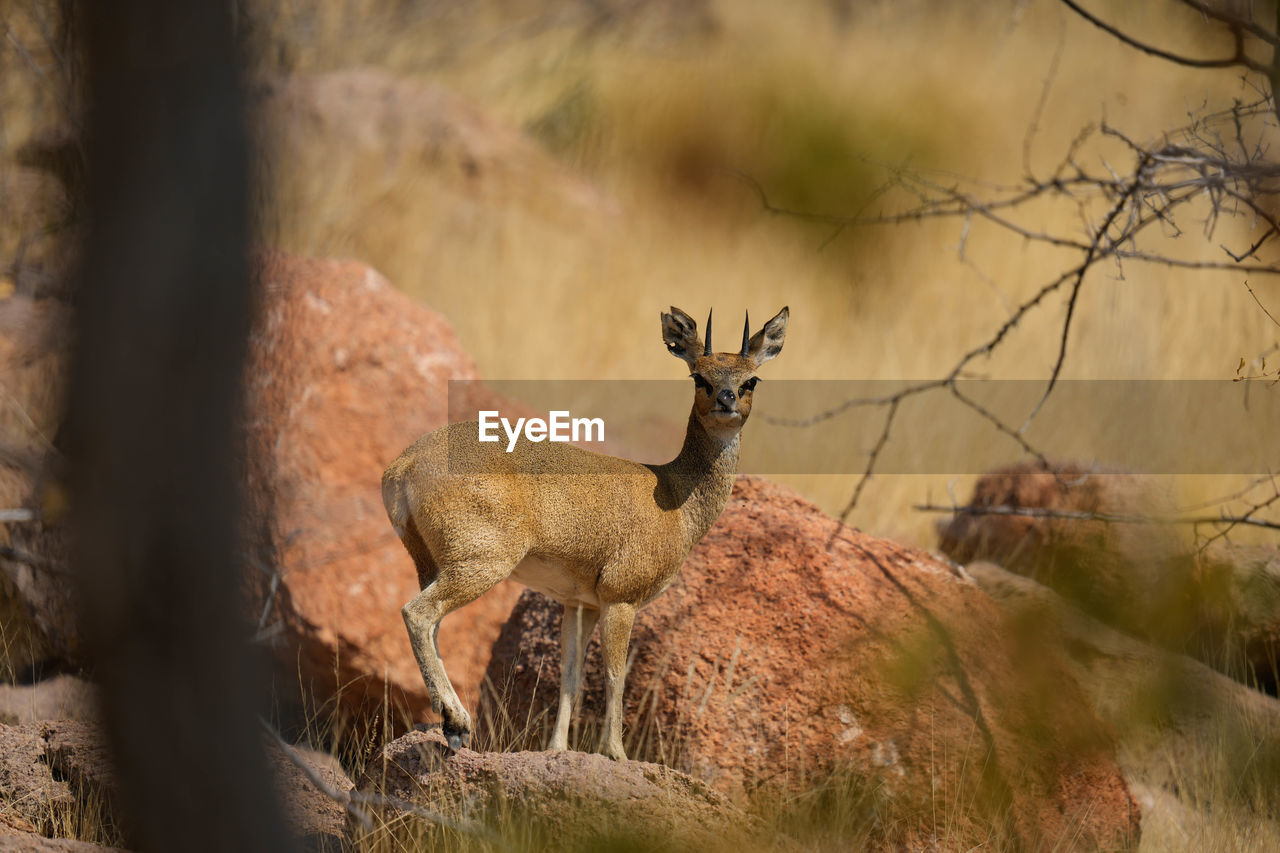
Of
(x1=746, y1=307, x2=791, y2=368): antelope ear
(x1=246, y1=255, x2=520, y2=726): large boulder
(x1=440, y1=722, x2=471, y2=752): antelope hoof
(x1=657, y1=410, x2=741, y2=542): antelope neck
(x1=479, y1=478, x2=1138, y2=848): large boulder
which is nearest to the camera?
(x1=440, y1=722, x2=471, y2=752): antelope hoof

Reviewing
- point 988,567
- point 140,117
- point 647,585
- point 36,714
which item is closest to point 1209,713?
point 140,117

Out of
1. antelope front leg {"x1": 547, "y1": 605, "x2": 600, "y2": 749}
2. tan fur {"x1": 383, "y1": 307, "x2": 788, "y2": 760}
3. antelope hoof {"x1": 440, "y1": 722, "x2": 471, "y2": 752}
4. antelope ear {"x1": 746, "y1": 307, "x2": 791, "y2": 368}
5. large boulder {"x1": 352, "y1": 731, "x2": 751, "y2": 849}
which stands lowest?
large boulder {"x1": 352, "y1": 731, "x2": 751, "y2": 849}

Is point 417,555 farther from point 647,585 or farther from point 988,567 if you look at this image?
point 988,567

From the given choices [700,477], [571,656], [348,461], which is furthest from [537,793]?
[348,461]

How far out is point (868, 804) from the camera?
571 centimetres

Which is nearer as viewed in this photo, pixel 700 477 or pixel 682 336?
pixel 682 336

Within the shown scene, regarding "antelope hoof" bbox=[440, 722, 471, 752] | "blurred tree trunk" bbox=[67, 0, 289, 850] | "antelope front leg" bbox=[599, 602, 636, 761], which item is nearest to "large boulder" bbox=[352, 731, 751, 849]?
"antelope front leg" bbox=[599, 602, 636, 761]

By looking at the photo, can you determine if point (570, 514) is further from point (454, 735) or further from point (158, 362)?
point (158, 362)

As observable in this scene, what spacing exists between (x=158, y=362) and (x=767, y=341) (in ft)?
9.81

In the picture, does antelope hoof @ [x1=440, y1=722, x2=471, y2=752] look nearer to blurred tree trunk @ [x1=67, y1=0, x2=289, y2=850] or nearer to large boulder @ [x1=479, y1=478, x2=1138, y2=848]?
large boulder @ [x1=479, y1=478, x2=1138, y2=848]

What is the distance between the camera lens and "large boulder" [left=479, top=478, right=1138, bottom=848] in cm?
582

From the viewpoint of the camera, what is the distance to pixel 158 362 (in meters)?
2.42

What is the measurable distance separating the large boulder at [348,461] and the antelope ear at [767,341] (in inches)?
121

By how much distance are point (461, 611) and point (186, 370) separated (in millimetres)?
5587
